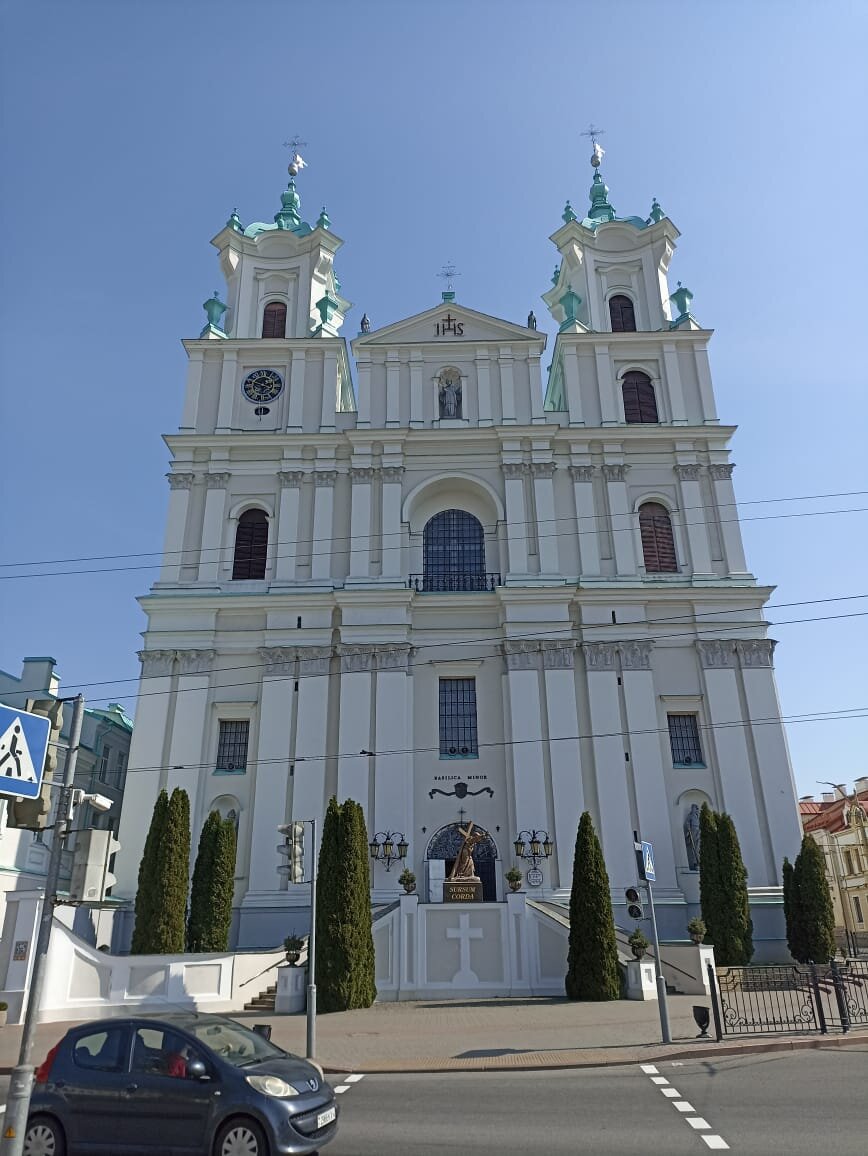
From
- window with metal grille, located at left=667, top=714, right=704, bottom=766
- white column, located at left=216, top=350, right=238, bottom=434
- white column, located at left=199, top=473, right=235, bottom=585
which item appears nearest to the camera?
window with metal grille, located at left=667, top=714, right=704, bottom=766

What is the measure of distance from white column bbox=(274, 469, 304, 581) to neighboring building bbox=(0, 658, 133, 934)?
896 cm

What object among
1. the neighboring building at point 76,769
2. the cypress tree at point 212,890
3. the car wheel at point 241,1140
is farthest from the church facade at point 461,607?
the car wheel at point 241,1140

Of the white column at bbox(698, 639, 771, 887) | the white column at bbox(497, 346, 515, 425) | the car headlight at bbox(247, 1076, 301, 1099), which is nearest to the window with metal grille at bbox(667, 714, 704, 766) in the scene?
the white column at bbox(698, 639, 771, 887)

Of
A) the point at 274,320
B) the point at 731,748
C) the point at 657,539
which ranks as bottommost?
the point at 731,748

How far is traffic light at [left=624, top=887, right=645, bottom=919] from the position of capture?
24500 millimetres

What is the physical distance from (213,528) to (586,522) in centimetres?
1423

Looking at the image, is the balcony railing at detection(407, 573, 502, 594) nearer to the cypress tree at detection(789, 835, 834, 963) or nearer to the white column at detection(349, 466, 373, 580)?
the white column at detection(349, 466, 373, 580)

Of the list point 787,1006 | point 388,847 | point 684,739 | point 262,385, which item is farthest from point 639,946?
point 262,385

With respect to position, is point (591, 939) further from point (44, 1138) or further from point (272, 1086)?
point (44, 1138)

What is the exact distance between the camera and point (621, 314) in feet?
123

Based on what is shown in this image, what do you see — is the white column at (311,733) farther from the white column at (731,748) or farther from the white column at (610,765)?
the white column at (731,748)

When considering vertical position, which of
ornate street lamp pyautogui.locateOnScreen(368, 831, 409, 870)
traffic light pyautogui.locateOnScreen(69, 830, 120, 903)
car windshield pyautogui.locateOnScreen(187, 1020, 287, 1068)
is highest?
ornate street lamp pyautogui.locateOnScreen(368, 831, 409, 870)

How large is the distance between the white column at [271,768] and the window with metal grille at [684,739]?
43.3 feet

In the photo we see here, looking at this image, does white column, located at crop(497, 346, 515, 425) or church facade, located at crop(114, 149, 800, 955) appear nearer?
church facade, located at crop(114, 149, 800, 955)
